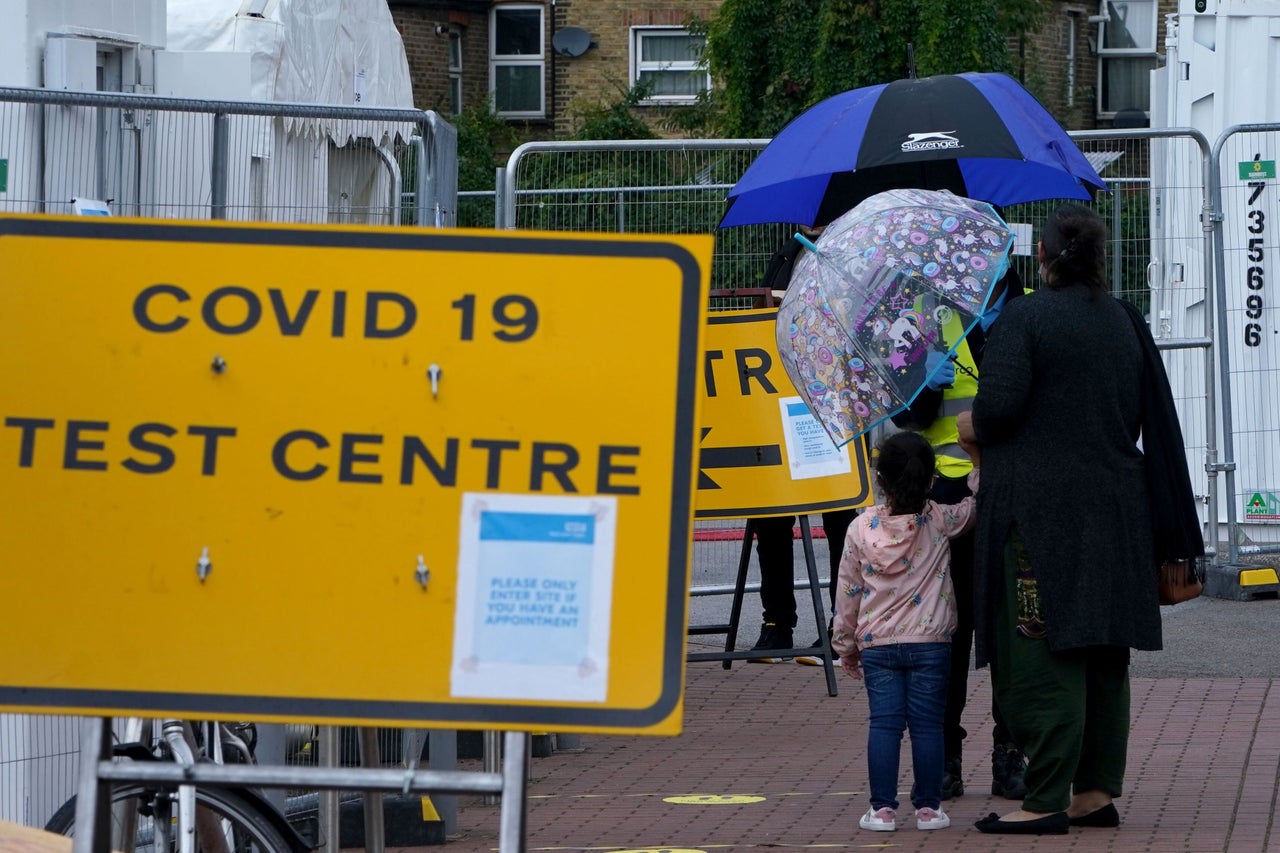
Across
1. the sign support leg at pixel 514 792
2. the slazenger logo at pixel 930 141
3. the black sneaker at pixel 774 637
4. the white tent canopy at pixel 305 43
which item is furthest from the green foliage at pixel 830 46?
the sign support leg at pixel 514 792

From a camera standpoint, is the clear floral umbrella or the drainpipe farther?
the drainpipe

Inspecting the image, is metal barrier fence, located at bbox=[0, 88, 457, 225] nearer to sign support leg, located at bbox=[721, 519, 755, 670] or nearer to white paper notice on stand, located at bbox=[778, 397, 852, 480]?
white paper notice on stand, located at bbox=[778, 397, 852, 480]

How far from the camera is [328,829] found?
185 inches

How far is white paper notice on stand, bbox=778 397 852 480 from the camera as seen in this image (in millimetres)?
9070

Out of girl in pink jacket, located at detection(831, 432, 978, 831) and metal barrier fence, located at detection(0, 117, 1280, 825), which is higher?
metal barrier fence, located at detection(0, 117, 1280, 825)

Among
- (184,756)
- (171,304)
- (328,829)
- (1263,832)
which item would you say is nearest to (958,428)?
(1263,832)

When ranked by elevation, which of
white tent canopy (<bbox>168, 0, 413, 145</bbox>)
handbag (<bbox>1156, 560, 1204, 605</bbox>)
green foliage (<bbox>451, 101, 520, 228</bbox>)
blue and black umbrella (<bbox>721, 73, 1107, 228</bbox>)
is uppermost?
green foliage (<bbox>451, 101, 520, 228</bbox>)

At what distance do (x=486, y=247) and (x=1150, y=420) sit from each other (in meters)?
3.22

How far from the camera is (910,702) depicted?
622cm

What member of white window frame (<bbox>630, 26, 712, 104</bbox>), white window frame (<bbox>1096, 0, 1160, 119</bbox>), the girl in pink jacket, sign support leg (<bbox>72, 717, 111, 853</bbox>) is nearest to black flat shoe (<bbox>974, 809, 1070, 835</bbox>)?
the girl in pink jacket

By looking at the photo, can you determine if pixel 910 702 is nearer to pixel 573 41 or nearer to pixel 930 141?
pixel 930 141

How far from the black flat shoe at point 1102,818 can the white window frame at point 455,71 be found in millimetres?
27779

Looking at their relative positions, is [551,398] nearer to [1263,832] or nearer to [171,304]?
[171,304]

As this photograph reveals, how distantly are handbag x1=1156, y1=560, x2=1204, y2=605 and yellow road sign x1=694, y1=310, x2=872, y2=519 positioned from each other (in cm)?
304
